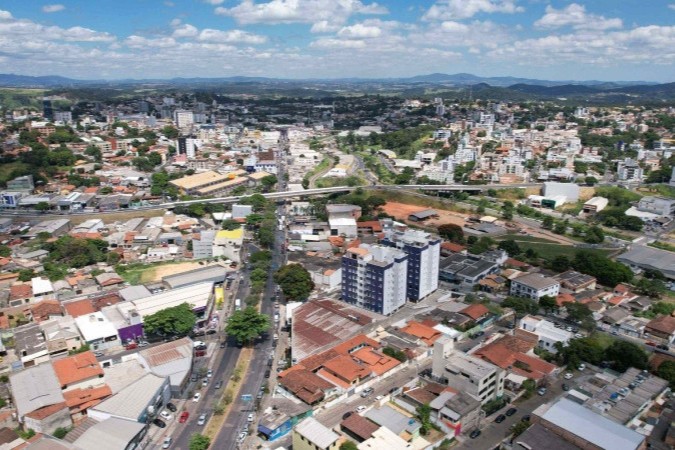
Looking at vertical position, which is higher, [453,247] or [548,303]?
[453,247]

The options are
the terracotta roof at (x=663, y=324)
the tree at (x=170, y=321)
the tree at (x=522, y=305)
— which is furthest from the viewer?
the tree at (x=522, y=305)

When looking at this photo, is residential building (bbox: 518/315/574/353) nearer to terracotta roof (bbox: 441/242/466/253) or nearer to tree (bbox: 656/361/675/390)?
tree (bbox: 656/361/675/390)

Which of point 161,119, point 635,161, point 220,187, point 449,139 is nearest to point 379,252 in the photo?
point 220,187

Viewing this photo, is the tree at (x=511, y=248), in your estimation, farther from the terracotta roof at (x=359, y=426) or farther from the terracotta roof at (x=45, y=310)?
the terracotta roof at (x=45, y=310)

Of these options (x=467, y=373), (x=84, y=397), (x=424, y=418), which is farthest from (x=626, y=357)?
(x=84, y=397)

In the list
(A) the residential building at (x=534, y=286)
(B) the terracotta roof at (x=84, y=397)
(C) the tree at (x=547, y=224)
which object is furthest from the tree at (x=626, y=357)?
(C) the tree at (x=547, y=224)

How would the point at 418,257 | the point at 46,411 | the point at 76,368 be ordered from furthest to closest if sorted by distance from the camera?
the point at 418,257
the point at 76,368
the point at 46,411

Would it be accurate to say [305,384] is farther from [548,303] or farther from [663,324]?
[663,324]
